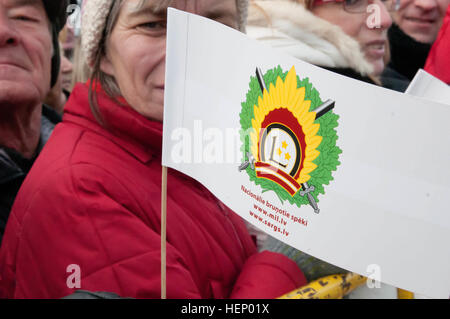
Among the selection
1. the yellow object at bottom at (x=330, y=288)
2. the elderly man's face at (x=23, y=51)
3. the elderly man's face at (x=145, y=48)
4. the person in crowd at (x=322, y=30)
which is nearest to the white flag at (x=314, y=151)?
the elderly man's face at (x=145, y=48)

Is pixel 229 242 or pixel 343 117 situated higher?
pixel 343 117

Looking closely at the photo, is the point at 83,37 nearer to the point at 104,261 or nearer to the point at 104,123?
the point at 104,123

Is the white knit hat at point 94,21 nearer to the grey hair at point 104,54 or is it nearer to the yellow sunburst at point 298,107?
the grey hair at point 104,54

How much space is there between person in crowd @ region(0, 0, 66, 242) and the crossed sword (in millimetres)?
522

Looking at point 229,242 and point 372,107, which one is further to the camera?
point 229,242

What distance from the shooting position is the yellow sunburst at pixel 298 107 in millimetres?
1080

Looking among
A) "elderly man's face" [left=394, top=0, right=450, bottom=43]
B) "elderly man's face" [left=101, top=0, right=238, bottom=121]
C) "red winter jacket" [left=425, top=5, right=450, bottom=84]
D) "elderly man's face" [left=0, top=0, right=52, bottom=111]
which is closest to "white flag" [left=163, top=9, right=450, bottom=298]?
"elderly man's face" [left=101, top=0, right=238, bottom=121]

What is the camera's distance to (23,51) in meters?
1.36

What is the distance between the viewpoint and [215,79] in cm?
120

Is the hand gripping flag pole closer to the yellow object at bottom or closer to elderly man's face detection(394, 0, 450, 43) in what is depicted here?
the yellow object at bottom

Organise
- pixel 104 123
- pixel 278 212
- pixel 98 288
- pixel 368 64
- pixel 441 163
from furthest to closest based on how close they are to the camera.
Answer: pixel 368 64 < pixel 104 123 < pixel 98 288 < pixel 278 212 < pixel 441 163

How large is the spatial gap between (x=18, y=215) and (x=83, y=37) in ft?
1.30
